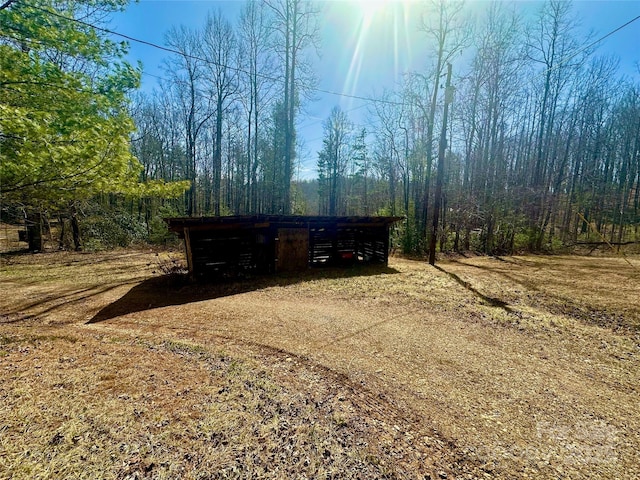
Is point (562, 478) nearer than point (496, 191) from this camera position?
Yes

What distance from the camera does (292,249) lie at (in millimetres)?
9656

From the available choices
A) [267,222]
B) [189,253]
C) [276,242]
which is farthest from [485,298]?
[189,253]

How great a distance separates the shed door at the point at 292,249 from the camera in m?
9.45

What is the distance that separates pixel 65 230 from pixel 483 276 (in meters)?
20.3

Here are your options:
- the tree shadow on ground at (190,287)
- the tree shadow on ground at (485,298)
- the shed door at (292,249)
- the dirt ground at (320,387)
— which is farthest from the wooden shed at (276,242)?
the tree shadow on ground at (485,298)

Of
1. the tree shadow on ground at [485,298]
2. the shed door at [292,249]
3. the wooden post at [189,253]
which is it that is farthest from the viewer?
the shed door at [292,249]

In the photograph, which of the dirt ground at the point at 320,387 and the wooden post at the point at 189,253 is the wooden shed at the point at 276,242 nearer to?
the wooden post at the point at 189,253

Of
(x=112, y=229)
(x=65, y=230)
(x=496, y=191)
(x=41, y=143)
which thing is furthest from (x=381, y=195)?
(x=41, y=143)

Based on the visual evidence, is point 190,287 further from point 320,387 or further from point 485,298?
point 485,298

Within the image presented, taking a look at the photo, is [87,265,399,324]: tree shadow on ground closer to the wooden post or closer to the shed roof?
the wooden post

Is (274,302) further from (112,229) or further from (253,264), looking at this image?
(112,229)

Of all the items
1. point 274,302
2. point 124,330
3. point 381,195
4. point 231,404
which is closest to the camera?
point 231,404

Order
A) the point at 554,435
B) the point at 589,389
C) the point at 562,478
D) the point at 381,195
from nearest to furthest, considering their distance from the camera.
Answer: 1. the point at 562,478
2. the point at 554,435
3. the point at 589,389
4. the point at 381,195

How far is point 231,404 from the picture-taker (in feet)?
8.68
